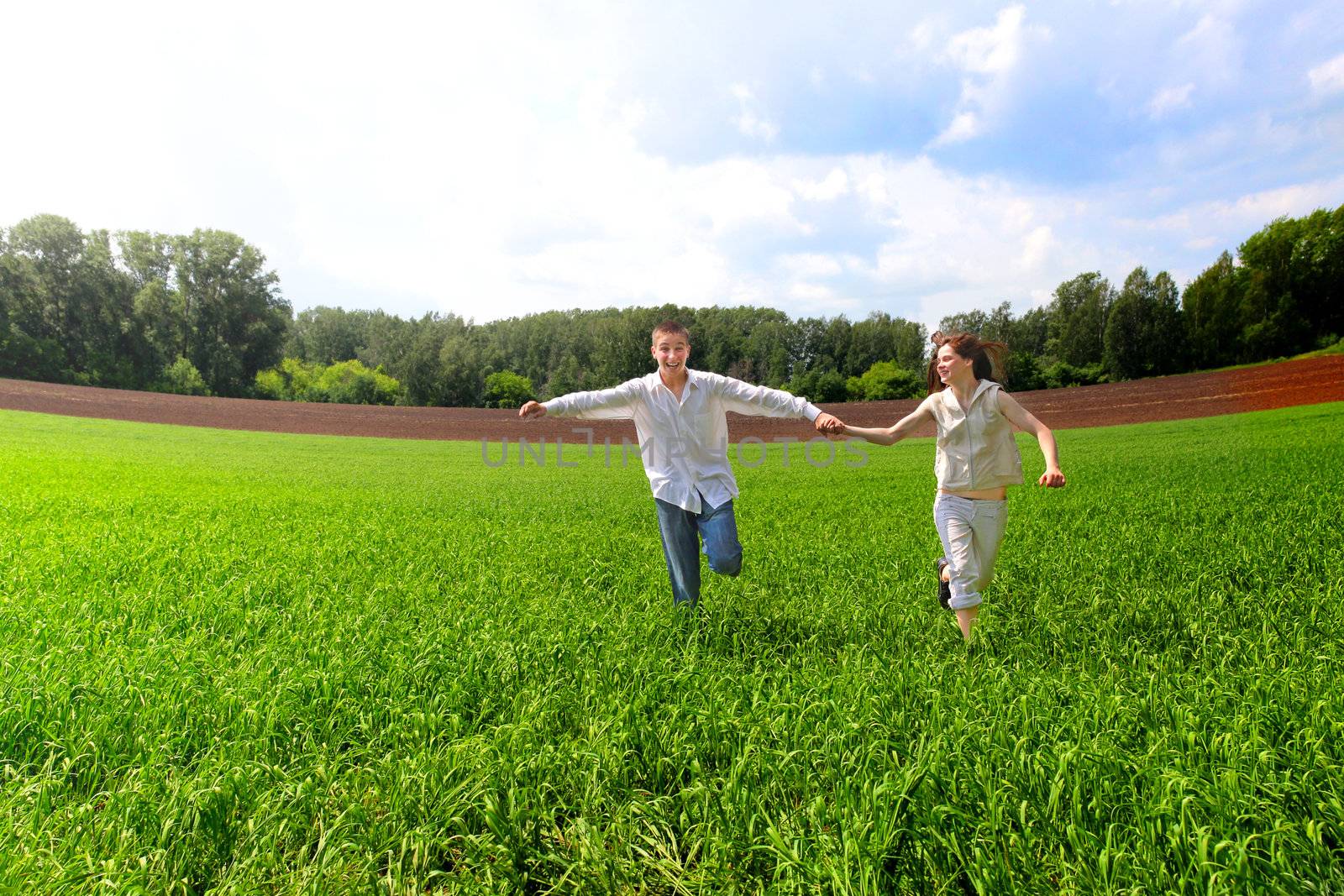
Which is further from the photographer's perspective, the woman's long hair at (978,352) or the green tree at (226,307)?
the green tree at (226,307)

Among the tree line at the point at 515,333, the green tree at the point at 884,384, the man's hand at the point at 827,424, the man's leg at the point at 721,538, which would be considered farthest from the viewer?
the green tree at the point at 884,384

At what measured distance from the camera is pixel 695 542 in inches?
193

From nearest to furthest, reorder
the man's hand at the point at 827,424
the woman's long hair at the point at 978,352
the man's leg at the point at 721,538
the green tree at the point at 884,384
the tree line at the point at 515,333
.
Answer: the woman's long hair at the point at 978,352 → the man's hand at the point at 827,424 → the man's leg at the point at 721,538 → the tree line at the point at 515,333 → the green tree at the point at 884,384

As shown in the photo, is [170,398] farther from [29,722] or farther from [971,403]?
[971,403]

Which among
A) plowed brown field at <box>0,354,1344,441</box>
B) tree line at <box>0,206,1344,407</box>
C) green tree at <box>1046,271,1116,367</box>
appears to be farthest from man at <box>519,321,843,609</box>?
green tree at <box>1046,271,1116,367</box>

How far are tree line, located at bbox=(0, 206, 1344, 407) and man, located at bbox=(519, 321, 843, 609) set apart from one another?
1596 centimetres

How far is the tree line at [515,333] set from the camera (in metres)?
19.6

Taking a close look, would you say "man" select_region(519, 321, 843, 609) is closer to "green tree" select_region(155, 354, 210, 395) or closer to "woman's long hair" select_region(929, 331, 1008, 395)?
"woman's long hair" select_region(929, 331, 1008, 395)

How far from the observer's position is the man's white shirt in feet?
15.6

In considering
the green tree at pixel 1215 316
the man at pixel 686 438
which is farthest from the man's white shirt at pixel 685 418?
the green tree at pixel 1215 316

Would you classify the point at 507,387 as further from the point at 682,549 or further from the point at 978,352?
the point at 978,352

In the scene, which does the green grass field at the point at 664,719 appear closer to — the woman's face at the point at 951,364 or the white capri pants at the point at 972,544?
the white capri pants at the point at 972,544

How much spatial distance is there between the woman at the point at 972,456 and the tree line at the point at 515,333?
15.5 metres

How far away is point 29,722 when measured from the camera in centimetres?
313
